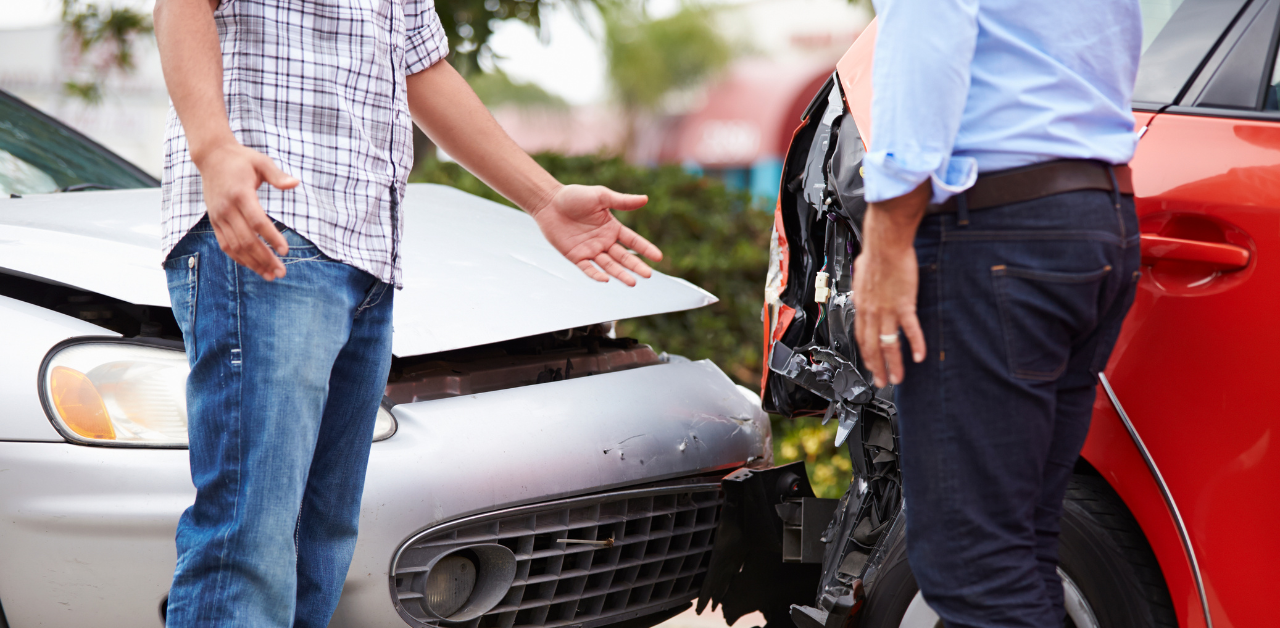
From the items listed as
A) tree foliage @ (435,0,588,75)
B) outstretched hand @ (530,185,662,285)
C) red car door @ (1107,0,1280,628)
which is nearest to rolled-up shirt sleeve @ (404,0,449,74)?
outstretched hand @ (530,185,662,285)

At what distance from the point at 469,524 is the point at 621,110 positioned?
99.3ft

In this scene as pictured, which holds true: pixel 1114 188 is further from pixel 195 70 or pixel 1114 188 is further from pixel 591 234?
pixel 195 70

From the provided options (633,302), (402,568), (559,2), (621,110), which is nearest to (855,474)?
(633,302)

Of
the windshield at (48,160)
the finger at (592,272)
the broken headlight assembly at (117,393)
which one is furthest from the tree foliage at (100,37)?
the finger at (592,272)

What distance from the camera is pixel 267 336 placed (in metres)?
1.39

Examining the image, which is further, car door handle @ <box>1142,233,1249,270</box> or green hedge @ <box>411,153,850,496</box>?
green hedge @ <box>411,153,850,496</box>

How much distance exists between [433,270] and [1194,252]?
1.49 m

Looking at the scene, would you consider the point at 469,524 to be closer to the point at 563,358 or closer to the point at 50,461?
the point at 563,358

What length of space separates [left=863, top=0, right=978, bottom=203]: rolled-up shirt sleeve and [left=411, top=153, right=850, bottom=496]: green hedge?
2.80 m

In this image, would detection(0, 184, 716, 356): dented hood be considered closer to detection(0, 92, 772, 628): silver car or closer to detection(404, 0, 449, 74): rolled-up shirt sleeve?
detection(0, 92, 772, 628): silver car

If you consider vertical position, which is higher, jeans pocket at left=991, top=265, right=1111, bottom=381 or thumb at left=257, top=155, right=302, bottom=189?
thumb at left=257, top=155, right=302, bottom=189

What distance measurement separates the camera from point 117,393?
1.85 metres

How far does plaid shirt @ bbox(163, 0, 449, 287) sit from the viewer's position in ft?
4.67

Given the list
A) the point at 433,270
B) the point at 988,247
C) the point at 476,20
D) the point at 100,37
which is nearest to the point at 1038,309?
the point at 988,247
